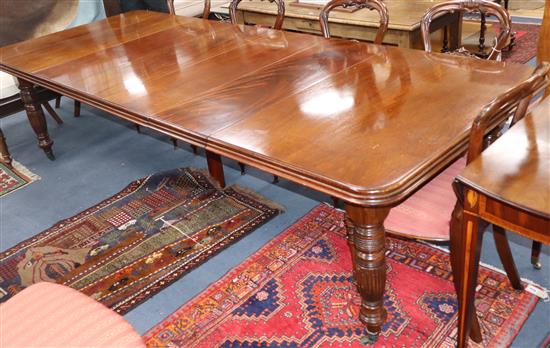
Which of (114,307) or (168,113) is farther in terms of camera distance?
(114,307)

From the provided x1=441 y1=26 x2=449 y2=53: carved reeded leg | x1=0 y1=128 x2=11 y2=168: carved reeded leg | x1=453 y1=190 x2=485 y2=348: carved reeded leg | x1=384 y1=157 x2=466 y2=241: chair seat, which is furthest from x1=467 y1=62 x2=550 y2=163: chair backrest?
x1=0 y1=128 x2=11 y2=168: carved reeded leg

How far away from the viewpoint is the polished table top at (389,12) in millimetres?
3338

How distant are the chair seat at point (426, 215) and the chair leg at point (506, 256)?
22 centimetres

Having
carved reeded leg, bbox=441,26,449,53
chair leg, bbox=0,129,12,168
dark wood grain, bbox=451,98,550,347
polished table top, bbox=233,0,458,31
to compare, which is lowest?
chair leg, bbox=0,129,12,168

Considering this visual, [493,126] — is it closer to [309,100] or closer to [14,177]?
[309,100]

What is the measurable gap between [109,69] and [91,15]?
211cm

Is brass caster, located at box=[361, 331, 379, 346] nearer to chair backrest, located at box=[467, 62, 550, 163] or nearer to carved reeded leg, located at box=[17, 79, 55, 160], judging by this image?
chair backrest, located at box=[467, 62, 550, 163]

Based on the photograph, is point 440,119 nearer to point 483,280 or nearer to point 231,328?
point 483,280

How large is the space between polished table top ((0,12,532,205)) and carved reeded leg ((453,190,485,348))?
14cm

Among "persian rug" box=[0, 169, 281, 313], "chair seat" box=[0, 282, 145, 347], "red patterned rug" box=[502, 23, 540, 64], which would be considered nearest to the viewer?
"chair seat" box=[0, 282, 145, 347]

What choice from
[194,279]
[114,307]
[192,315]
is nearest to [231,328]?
[192,315]

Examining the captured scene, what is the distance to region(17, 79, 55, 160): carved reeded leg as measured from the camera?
10.1 ft

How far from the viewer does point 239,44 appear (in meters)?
2.58

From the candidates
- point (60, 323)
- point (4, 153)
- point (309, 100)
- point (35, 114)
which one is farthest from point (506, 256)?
point (4, 153)
